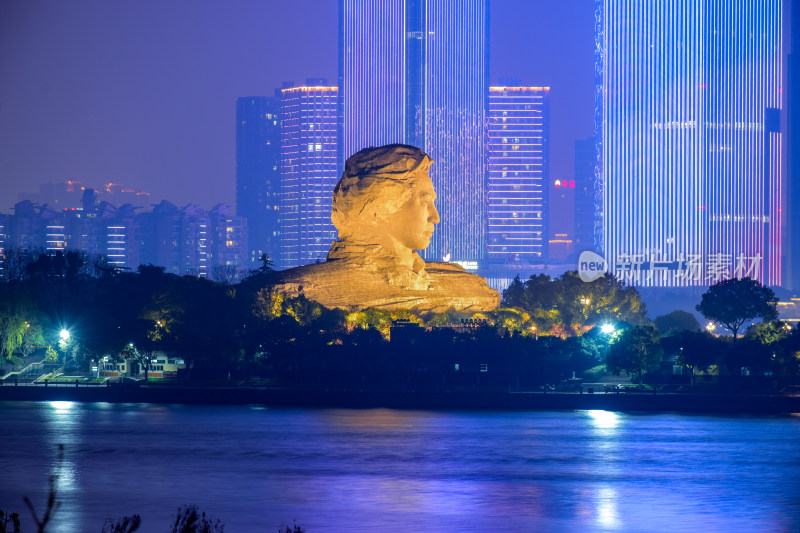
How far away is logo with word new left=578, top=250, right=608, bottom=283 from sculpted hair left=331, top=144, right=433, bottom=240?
117 ft

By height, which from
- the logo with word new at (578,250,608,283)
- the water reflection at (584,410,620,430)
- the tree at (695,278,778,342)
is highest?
the logo with word new at (578,250,608,283)

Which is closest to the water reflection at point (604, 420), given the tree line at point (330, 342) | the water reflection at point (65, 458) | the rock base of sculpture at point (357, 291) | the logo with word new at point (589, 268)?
the tree line at point (330, 342)

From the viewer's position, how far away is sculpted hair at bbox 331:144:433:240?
108 m

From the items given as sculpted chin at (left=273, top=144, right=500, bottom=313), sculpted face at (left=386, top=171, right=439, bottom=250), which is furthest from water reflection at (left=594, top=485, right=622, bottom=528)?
sculpted face at (left=386, top=171, right=439, bottom=250)

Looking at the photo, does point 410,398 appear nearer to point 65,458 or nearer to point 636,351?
point 636,351

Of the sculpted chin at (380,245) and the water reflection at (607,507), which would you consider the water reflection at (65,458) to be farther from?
the sculpted chin at (380,245)

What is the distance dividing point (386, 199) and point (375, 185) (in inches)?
54.1

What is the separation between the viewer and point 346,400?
327 feet

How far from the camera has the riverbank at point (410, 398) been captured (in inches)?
3780

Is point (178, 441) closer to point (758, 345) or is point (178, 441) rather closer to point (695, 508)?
point (695, 508)

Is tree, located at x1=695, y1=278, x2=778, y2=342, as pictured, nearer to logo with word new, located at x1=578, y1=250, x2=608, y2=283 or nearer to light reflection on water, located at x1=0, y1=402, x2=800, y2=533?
logo with word new, located at x1=578, y1=250, x2=608, y2=283

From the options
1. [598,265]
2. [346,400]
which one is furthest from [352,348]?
[598,265]

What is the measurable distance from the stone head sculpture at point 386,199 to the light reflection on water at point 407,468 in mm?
18258

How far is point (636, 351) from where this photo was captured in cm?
9994
